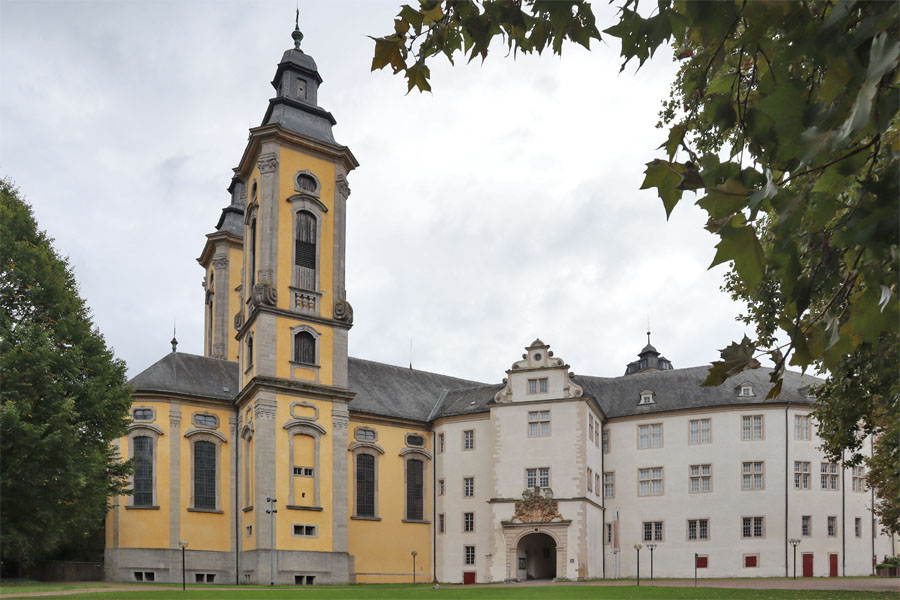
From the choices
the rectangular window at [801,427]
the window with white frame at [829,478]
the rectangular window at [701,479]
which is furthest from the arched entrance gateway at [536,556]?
the window with white frame at [829,478]

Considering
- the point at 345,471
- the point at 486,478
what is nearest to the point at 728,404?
the point at 486,478

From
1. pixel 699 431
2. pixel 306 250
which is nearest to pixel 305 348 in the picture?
pixel 306 250

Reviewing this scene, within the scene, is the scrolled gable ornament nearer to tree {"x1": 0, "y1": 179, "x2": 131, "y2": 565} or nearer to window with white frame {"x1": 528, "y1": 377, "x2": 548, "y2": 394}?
window with white frame {"x1": 528, "y1": 377, "x2": 548, "y2": 394}

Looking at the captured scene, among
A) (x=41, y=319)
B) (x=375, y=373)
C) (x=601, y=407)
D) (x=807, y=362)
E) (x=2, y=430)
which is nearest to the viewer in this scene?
(x=807, y=362)

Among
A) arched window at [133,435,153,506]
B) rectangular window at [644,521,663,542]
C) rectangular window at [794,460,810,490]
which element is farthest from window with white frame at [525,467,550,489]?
arched window at [133,435,153,506]

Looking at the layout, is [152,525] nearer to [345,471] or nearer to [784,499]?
[345,471]

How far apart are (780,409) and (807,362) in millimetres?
49332

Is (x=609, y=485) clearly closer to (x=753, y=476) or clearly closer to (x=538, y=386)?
(x=538, y=386)

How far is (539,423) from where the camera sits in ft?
163

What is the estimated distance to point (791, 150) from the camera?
3131 mm

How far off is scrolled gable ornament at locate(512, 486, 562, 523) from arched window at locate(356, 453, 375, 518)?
8.66 meters

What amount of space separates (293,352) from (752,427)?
26207mm

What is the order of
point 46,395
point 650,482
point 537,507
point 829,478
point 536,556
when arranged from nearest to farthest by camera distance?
point 46,395 → point 537,507 → point 829,478 → point 536,556 → point 650,482

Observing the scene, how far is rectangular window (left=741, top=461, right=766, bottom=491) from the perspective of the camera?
48.9 meters
